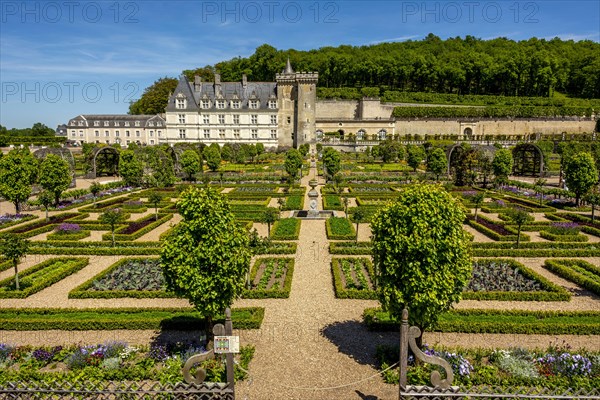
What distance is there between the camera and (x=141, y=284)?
17.0 metres

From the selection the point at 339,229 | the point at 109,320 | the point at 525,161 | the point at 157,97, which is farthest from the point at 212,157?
the point at 157,97

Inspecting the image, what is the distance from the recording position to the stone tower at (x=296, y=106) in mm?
70312

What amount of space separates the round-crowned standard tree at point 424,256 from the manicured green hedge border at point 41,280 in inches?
553

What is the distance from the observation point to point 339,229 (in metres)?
24.5

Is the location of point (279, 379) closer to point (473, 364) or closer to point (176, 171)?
point (473, 364)

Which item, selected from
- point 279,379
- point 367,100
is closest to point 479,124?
point 367,100

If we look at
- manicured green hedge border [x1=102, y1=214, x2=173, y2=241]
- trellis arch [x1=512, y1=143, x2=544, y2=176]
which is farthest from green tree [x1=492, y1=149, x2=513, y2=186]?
manicured green hedge border [x1=102, y1=214, x2=173, y2=241]

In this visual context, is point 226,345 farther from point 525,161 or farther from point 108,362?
point 525,161

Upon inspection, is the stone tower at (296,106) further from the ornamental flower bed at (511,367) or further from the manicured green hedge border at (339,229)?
the ornamental flower bed at (511,367)

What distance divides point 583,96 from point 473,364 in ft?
360

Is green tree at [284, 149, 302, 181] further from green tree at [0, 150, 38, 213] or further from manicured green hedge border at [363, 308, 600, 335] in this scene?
manicured green hedge border at [363, 308, 600, 335]

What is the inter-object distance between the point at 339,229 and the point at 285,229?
10.7 feet

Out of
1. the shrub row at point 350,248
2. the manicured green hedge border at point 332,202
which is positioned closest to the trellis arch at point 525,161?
the manicured green hedge border at point 332,202

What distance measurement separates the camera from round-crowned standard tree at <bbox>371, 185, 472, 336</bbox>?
10.2m
